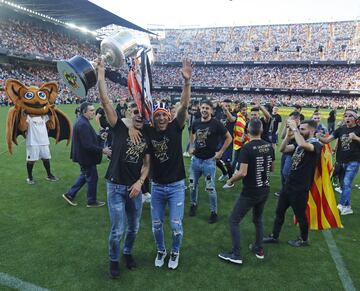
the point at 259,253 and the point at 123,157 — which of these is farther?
the point at 259,253

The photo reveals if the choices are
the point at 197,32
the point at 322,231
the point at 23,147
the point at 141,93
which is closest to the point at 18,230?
the point at 141,93

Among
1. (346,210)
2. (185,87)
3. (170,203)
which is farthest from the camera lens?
(346,210)

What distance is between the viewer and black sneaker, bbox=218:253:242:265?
4.14 m

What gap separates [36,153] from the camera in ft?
23.1

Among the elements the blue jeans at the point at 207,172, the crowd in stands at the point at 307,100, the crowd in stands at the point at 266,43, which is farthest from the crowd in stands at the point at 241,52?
the blue jeans at the point at 207,172

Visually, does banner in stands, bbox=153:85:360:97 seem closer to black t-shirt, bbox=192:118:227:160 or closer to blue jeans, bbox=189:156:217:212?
black t-shirt, bbox=192:118:227:160

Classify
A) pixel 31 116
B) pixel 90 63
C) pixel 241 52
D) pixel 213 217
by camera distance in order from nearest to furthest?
pixel 90 63 → pixel 213 217 → pixel 31 116 → pixel 241 52

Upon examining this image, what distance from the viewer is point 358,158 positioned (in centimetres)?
588

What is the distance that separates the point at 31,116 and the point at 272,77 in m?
44.4

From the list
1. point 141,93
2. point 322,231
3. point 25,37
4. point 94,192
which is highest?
point 25,37

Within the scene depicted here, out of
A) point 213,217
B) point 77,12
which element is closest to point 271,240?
point 213,217

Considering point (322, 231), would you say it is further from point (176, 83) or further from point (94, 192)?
point (176, 83)

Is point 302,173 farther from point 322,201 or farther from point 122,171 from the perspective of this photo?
point 122,171

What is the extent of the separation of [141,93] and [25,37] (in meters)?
40.6
